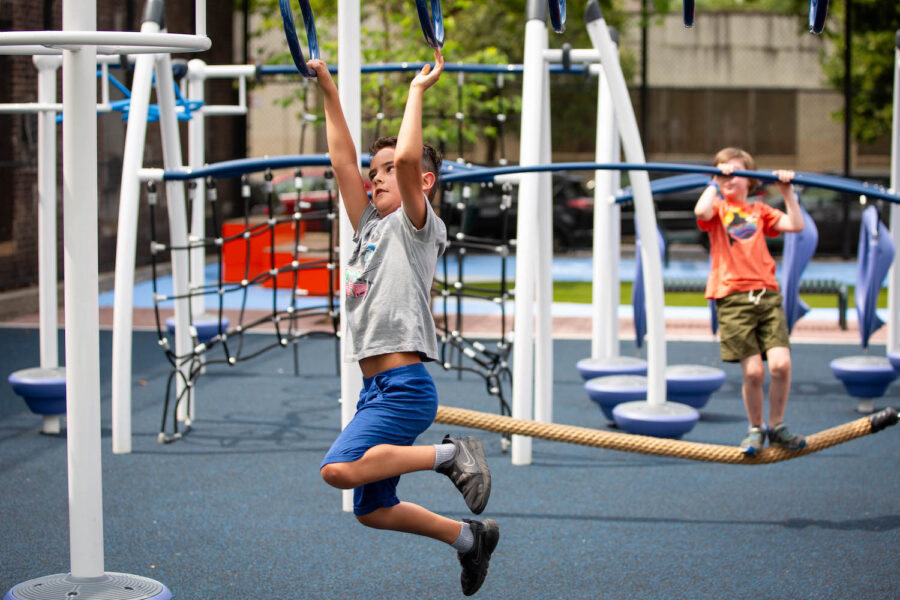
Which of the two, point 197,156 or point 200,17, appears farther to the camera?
point 197,156

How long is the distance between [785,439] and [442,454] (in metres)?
1.92

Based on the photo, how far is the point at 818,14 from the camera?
2.93m

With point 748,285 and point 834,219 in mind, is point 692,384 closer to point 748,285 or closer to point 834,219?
point 748,285

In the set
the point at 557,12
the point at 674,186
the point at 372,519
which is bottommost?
the point at 372,519

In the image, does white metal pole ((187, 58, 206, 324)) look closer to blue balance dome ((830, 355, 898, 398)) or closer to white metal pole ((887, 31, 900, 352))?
blue balance dome ((830, 355, 898, 398))

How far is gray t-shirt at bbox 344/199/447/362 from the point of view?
297 cm

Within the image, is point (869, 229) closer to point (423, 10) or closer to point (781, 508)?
point (781, 508)

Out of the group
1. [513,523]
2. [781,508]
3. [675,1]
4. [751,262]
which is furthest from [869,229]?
[675,1]

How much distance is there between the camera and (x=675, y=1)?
18094mm

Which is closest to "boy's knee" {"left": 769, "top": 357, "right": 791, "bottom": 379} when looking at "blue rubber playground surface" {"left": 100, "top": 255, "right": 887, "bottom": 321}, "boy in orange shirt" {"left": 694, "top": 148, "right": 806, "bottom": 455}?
"boy in orange shirt" {"left": 694, "top": 148, "right": 806, "bottom": 455}

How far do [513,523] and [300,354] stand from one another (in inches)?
179

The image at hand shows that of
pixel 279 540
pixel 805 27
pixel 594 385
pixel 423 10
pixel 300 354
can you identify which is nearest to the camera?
pixel 423 10

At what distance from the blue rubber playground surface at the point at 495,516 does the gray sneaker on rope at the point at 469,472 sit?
636 mm

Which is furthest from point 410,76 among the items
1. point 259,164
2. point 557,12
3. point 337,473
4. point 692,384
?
point 337,473
